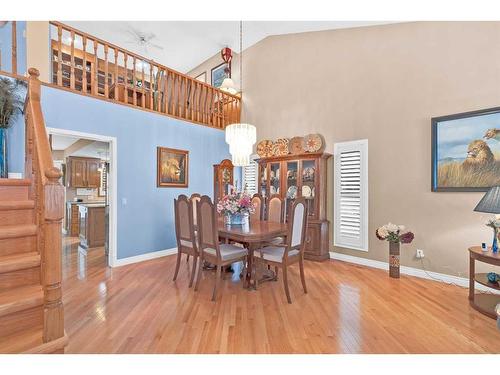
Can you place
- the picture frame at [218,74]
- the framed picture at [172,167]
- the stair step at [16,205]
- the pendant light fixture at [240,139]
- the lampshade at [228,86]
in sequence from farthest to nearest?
the picture frame at [218,74] < the lampshade at [228,86] < the framed picture at [172,167] < the pendant light fixture at [240,139] < the stair step at [16,205]

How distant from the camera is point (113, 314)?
8.16 ft

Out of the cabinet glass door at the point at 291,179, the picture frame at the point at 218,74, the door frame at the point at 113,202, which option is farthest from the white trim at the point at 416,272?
the picture frame at the point at 218,74

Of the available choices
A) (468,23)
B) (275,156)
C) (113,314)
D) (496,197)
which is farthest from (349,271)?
(468,23)

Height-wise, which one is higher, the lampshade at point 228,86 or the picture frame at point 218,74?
the picture frame at point 218,74

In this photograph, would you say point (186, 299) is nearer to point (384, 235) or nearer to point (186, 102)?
point (384, 235)

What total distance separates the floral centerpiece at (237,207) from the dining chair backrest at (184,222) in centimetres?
53

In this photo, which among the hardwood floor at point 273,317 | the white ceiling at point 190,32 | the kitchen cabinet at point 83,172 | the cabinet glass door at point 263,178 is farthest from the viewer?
the kitchen cabinet at point 83,172

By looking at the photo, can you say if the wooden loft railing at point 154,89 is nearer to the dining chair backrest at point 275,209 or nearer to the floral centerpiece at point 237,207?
the floral centerpiece at point 237,207

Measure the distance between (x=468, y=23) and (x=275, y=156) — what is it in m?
3.30

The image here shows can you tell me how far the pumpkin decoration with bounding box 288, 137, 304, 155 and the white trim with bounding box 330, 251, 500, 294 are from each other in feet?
6.55

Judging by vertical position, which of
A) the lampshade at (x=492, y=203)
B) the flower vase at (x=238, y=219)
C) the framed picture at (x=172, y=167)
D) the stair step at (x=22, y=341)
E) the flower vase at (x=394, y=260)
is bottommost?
the flower vase at (x=394, y=260)

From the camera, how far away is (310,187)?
4.59m

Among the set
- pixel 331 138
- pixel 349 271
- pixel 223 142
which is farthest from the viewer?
pixel 223 142

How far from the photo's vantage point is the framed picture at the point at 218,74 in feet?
22.5
